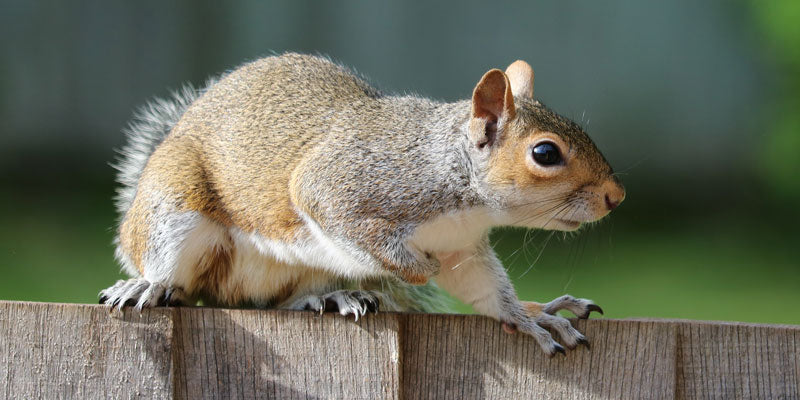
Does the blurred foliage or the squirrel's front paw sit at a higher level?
the blurred foliage

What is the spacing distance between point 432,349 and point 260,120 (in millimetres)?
932

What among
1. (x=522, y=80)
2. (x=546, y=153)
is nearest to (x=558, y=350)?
(x=546, y=153)

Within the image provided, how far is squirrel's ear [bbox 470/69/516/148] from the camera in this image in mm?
2053

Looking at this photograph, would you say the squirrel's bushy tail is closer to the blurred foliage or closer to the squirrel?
the squirrel

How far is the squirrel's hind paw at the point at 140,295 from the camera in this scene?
2032mm

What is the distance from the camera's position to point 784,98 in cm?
558

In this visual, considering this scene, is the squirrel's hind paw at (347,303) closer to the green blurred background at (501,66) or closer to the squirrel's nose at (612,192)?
the squirrel's nose at (612,192)

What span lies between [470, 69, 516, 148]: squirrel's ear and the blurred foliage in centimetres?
386

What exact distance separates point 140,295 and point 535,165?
3.04 ft

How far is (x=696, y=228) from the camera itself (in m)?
5.91

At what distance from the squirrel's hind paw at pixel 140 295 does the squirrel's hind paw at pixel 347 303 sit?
371mm

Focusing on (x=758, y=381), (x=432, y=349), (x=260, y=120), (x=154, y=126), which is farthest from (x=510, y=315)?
(x=154, y=126)

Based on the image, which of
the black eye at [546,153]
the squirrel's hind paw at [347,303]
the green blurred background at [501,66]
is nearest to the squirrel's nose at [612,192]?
the black eye at [546,153]

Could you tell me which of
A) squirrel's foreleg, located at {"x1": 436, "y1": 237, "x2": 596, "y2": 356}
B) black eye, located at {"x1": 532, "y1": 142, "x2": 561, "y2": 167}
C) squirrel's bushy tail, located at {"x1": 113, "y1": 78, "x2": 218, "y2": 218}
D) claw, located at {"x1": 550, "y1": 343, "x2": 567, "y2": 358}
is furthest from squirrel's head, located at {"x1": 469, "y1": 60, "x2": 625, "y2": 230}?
squirrel's bushy tail, located at {"x1": 113, "y1": 78, "x2": 218, "y2": 218}
